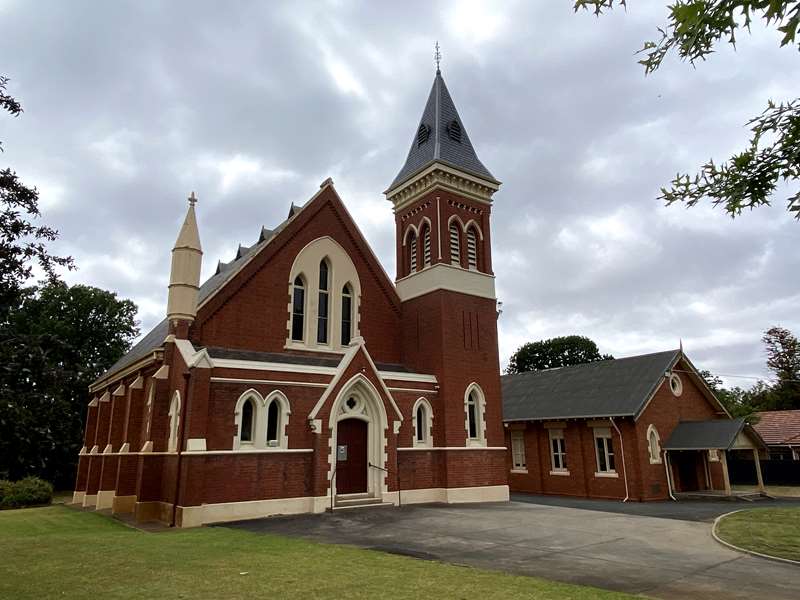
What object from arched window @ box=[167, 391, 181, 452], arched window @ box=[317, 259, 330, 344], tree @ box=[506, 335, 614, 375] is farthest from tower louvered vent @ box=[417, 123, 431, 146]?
tree @ box=[506, 335, 614, 375]

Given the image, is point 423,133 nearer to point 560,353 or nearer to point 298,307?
point 298,307

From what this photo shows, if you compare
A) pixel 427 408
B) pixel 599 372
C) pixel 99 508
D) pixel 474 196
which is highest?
pixel 474 196

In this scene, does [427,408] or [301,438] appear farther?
[427,408]

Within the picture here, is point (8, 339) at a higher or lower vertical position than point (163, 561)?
higher

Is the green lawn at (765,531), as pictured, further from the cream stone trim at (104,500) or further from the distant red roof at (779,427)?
the cream stone trim at (104,500)

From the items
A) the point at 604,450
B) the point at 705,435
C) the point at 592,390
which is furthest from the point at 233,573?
the point at 705,435

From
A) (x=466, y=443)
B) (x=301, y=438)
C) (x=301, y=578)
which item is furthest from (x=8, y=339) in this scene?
(x=466, y=443)

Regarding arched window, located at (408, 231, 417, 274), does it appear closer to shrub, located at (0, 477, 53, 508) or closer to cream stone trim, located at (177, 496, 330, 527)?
cream stone trim, located at (177, 496, 330, 527)

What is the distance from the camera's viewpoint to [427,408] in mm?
22734

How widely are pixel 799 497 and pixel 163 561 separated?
27.0 metres

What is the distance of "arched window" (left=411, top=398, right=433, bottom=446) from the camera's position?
22.4 m

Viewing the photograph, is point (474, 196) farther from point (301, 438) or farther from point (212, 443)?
point (212, 443)

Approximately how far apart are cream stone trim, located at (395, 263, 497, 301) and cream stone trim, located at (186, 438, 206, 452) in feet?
38.6

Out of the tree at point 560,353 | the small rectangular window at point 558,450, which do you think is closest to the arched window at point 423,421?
the small rectangular window at point 558,450
